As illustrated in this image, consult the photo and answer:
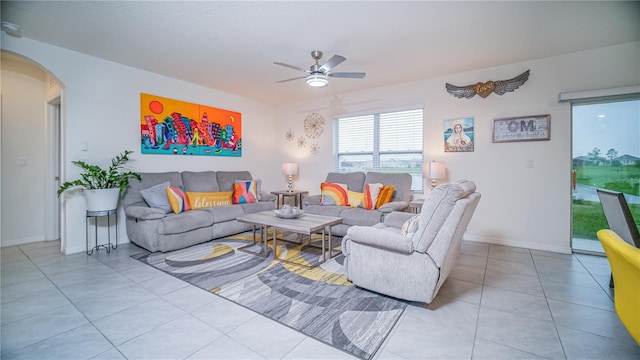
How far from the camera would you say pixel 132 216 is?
3.57 meters

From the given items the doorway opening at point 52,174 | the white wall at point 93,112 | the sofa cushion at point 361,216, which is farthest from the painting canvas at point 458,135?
the doorway opening at point 52,174

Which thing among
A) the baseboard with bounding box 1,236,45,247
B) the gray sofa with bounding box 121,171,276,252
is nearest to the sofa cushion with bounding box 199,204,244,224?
the gray sofa with bounding box 121,171,276,252

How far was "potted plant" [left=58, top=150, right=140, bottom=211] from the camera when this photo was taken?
3.34 meters

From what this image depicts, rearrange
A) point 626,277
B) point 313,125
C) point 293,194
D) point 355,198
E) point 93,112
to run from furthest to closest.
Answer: point 313,125 → point 293,194 → point 355,198 → point 93,112 → point 626,277

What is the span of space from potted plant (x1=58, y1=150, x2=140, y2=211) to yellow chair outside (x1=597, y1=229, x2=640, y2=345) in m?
4.67

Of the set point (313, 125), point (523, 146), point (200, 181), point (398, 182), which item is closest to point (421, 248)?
point (398, 182)

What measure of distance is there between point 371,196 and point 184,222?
2677 millimetres

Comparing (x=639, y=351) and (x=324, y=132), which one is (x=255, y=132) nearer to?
(x=324, y=132)

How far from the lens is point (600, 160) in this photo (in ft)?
11.3

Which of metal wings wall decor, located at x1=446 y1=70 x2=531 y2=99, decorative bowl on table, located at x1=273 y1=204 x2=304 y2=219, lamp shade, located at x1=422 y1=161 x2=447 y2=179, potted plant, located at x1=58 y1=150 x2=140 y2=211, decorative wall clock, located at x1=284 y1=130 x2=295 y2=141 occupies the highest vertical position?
metal wings wall decor, located at x1=446 y1=70 x2=531 y2=99

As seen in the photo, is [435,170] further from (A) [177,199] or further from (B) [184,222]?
(A) [177,199]

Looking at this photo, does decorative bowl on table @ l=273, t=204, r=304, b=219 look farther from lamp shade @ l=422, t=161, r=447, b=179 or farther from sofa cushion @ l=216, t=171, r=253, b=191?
lamp shade @ l=422, t=161, r=447, b=179

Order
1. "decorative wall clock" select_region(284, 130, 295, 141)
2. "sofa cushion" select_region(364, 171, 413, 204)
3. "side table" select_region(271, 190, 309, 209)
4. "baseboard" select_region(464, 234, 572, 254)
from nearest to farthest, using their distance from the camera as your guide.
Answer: "baseboard" select_region(464, 234, 572, 254) → "sofa cushion" select_region(364, 171, 413, 204) → "side table" select_region(271, 190, 309, 209) → "decorative wall clock" select_region(284, 130, 295, 141)

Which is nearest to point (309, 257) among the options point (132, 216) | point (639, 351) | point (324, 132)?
point (132, 216)
